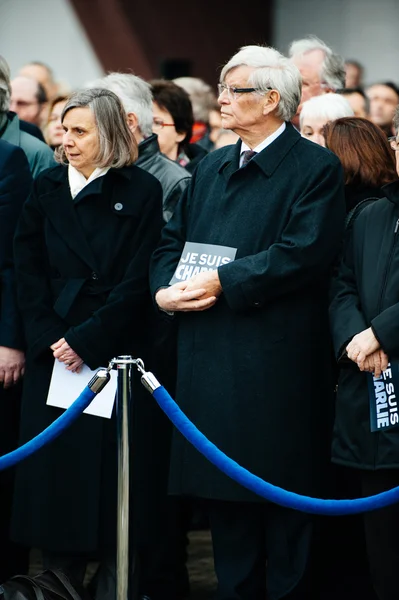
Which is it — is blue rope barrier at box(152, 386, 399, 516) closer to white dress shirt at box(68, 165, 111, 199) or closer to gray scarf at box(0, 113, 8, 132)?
white dress shirt at box(68, 165, 111, 199)

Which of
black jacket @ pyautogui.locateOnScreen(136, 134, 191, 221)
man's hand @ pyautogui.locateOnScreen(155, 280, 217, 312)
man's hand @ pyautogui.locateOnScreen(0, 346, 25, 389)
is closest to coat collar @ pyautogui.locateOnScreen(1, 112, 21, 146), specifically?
black jacket @ pyautogui.locateOnScreen(136, 134, 191, 221)

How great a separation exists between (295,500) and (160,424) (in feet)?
4.10

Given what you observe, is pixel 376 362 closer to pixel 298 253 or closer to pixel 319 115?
pixel 298 253

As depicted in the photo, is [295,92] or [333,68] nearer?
[295,92]

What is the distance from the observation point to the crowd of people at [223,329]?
474cm

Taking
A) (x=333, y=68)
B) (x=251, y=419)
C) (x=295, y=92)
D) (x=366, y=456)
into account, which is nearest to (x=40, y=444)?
(x=251, y=419)

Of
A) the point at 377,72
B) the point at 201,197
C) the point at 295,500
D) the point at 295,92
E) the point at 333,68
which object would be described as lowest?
the point at 295,500

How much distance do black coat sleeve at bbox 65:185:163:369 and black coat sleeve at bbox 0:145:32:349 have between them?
0.41 meters

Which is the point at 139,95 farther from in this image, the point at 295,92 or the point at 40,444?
the point at 40,444

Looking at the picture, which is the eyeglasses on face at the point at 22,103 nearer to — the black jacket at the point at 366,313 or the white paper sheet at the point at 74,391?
the white paper sheet at the point at 74,391

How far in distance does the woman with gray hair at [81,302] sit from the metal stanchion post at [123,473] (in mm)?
695

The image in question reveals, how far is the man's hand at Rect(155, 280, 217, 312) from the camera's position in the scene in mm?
4812

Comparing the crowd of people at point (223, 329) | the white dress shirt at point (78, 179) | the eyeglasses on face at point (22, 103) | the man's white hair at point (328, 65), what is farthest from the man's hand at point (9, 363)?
the eyeglasses on face at point (22, 103)

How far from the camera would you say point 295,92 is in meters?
5.05
